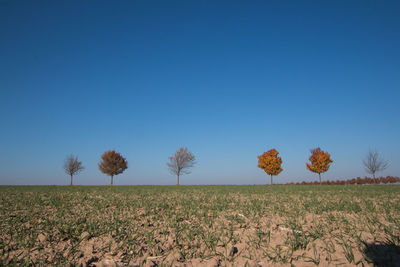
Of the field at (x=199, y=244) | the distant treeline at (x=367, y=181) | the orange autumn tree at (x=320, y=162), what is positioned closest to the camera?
the field at (x=199, y=244)

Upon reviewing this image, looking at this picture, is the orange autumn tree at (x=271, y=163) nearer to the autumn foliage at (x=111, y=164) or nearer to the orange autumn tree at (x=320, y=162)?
the orange autumn tree at (x=320, y=162)

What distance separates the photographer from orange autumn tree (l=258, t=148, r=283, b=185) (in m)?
41.1

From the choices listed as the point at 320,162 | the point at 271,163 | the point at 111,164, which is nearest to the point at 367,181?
the point at 320,162

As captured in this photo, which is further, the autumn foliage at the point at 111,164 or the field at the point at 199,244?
the autumn foliage at the point at 111,164

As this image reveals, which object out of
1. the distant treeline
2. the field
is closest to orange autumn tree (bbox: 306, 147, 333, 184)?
the distant treeline

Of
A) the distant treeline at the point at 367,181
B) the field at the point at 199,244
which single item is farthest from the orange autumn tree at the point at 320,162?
the field at the point at 199,244

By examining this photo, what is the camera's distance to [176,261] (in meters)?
2.59

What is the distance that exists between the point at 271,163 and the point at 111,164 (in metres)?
35.6

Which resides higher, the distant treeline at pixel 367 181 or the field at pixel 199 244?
the field at pixel 199 244

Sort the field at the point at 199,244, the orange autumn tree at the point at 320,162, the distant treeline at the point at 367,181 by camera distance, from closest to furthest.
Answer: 1. the field at the point at 199,244
2. the orange autumn tree at the point at 320,162
3. the distant treeline at the point at 367,181

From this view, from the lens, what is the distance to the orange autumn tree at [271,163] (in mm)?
41062

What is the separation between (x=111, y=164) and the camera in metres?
43.2

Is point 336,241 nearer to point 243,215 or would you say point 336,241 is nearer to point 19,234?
point 243,215

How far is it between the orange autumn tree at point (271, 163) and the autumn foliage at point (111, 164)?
31879mm
